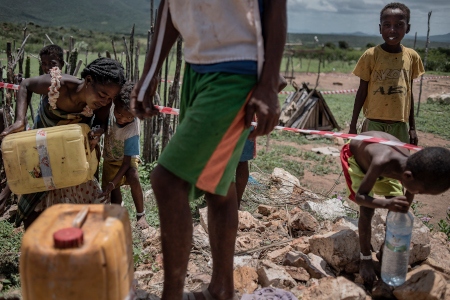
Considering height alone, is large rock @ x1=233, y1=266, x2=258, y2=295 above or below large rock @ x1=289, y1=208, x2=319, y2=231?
below

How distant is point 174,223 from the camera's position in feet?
5.62

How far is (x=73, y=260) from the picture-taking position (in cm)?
139

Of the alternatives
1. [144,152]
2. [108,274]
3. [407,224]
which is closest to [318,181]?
[144,152]

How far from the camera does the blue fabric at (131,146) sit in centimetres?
338

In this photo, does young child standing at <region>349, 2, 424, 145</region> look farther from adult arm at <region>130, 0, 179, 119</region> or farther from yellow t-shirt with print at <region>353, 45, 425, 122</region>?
adult arm at <region>130, 0, 179, 119</region>

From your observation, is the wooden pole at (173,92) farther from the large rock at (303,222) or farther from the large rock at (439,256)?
the large rock at (439,256)

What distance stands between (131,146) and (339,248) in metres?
1.72

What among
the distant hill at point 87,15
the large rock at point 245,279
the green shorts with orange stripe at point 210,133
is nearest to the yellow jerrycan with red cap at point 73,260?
the green shorts with orange stripe at point 210,133

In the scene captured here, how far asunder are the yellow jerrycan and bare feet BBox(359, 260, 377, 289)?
1841 millimetres

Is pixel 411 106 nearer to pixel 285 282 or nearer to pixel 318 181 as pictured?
pixel 285 282

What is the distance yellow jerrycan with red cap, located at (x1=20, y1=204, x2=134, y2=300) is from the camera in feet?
4.56

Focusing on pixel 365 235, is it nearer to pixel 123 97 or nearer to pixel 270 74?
pixel 270 74

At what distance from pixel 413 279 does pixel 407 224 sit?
31 centimetres

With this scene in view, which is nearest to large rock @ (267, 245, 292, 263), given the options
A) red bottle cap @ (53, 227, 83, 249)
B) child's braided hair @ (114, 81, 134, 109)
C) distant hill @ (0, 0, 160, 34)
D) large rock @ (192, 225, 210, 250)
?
large rock @ (192, 225, 210, 250)
